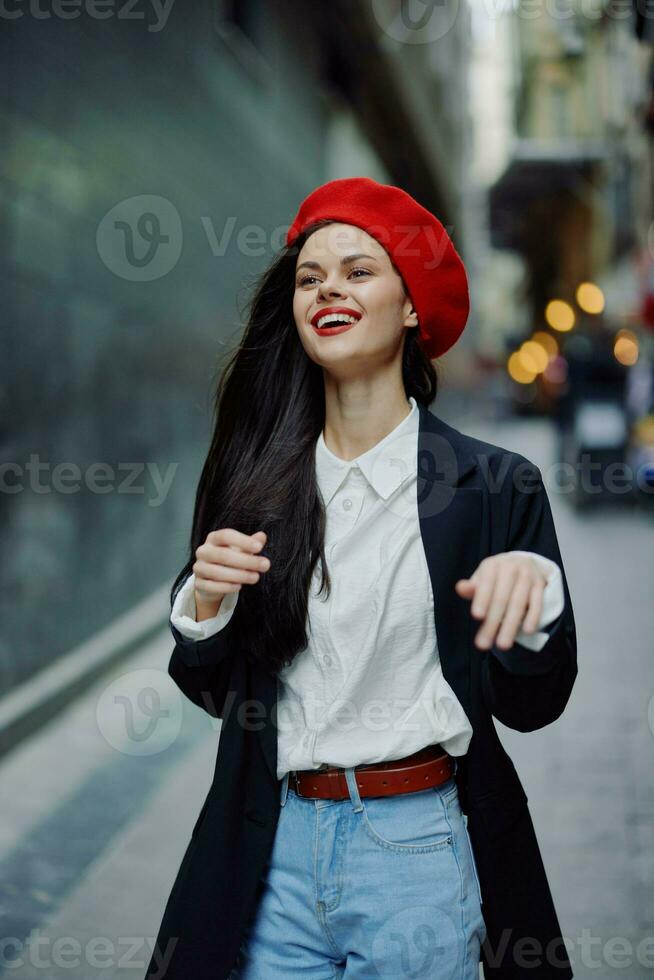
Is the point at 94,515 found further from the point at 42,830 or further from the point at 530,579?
the point at 530,579

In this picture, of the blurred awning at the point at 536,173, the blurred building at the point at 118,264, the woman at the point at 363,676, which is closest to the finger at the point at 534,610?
the woman at the point at 363,676

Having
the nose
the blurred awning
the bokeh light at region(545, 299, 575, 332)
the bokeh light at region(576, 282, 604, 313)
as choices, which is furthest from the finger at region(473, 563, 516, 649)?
the blurred awning

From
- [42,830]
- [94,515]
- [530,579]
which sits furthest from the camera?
[94,515]

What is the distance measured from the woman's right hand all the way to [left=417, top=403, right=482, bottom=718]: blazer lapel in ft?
1.07

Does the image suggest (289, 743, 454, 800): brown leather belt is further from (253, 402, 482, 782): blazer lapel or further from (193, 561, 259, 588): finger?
(193, 561, 259, 588): finger

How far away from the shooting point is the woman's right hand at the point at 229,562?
173cm

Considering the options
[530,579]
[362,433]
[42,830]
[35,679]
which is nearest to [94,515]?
[35,679]

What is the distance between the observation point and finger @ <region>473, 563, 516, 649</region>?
1.55 meters

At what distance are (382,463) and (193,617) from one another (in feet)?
1.40

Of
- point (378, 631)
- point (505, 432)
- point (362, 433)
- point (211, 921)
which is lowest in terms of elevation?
point (211, 921)

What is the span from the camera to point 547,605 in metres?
1.66

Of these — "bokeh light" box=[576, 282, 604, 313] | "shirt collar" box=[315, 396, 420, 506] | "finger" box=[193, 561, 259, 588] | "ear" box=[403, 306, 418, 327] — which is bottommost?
"finger" box=[193, 561, 259, 588]

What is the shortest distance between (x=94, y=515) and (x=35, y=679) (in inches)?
47.5

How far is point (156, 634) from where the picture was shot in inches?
308
